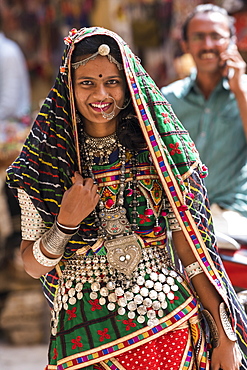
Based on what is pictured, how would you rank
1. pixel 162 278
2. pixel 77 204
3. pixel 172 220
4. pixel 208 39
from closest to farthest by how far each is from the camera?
pixel 77 204 < pixel 162 278 < pixel 172 220 < pixel 208 39

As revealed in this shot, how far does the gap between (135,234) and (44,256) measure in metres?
0.36

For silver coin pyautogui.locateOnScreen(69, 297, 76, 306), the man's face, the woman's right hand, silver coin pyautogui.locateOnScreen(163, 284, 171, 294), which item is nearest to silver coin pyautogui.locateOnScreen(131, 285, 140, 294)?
silver coin pyautogui.locateOnScreen(163, 284, 171, 294)

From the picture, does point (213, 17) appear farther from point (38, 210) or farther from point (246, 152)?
point (38, 210)

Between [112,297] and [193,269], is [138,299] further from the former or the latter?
[193,269]

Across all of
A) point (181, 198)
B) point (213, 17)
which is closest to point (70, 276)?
point (181, 198)

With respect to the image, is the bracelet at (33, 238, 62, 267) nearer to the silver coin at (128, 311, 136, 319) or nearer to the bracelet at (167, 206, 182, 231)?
the silver coin at (128, 311, 136, 319)

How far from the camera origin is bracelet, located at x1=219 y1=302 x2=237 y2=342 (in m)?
2.50

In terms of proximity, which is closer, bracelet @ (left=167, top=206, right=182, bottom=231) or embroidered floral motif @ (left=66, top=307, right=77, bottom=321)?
embroidered floral motif @ (left=66, top=307, right=77, bottom=321)

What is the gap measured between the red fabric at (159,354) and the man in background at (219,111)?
152 centimetres

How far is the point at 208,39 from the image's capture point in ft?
14.6

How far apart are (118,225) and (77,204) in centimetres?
21

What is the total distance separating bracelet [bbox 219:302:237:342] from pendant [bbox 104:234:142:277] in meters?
0.40

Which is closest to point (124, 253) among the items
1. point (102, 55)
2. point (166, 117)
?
point (166, 117)

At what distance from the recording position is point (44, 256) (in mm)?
2438
